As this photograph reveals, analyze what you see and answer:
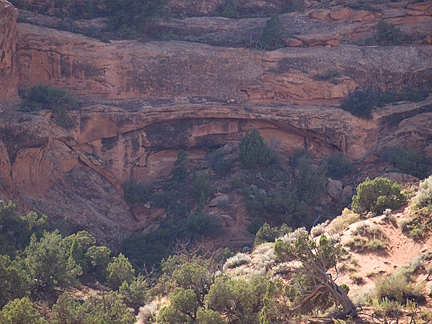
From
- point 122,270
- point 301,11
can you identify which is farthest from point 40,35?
point 301,11

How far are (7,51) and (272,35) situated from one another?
18.8 m

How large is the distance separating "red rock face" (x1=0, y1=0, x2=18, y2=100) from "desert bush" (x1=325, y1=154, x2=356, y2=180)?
20.3 meters

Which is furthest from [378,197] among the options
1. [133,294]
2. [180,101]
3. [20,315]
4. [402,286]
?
[180,101]

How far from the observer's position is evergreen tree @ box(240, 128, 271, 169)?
29.9 m

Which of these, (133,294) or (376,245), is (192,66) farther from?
(376,245)

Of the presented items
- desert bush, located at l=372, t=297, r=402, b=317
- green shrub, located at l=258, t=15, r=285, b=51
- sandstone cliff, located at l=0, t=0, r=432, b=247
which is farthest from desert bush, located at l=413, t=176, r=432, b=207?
green shrub, located at l=258, t=15, r=285, b=51

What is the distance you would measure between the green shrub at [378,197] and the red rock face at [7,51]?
20.3 m

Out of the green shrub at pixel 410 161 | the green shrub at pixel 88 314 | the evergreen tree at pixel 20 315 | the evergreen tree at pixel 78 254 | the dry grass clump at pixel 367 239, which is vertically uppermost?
the dry grass clump at pixel 367 239

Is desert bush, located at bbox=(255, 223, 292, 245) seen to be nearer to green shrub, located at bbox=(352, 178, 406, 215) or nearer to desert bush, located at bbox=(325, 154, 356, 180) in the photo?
green shrub, located at bbox=(352, 178, 406, 215)

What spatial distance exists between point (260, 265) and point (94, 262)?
9049 millimetres

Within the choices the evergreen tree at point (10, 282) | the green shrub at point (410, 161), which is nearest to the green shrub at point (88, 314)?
the evergreen tree at point (10, 282)

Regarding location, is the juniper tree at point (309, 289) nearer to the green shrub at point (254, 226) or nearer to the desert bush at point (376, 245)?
the desert bush at point (376, 245)

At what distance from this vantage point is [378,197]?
16.6 m

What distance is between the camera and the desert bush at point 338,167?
30.6 metres
